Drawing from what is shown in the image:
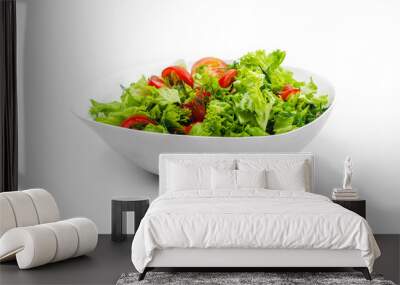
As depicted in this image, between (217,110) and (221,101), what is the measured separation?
0.44 ft

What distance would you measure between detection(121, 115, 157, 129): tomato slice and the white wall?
45 cm

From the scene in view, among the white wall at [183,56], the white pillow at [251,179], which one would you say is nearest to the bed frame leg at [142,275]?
the white pillow at [251,179]

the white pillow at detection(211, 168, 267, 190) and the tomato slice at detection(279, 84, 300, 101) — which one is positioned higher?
the tomato slice at detection(279, 84, 300, 101)

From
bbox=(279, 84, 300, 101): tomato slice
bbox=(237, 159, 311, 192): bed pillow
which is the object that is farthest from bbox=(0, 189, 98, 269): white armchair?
bbox=(279, 84, 300, 101): tomato slice

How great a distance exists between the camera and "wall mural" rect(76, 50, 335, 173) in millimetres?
6297

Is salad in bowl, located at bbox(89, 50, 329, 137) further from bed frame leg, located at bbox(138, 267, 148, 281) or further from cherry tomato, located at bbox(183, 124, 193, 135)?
bed frame leg, located at bbox(138, 267, 148, 281)

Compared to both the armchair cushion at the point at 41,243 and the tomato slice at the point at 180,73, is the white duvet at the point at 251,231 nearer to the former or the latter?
the armchair cushion at the point at 41,243

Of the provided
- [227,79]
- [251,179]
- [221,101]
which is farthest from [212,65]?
[251,179]

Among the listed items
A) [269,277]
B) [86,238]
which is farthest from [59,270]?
[269,277]

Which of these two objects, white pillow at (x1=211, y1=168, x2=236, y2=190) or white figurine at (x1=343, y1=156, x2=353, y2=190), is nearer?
white pillow at (x1=211, y1=168, x2=236, y2=190)

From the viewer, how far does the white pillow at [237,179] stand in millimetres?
5801

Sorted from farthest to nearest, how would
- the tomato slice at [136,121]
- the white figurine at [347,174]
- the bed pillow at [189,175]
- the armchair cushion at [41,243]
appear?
the tomato slice at [136,121] < the white figurine at [347,174] < the bed pillow at [189,175] < the armchair cushion at [41,243]

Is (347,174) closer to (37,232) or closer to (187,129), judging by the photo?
(187,129)

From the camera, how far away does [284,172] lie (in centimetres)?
595
